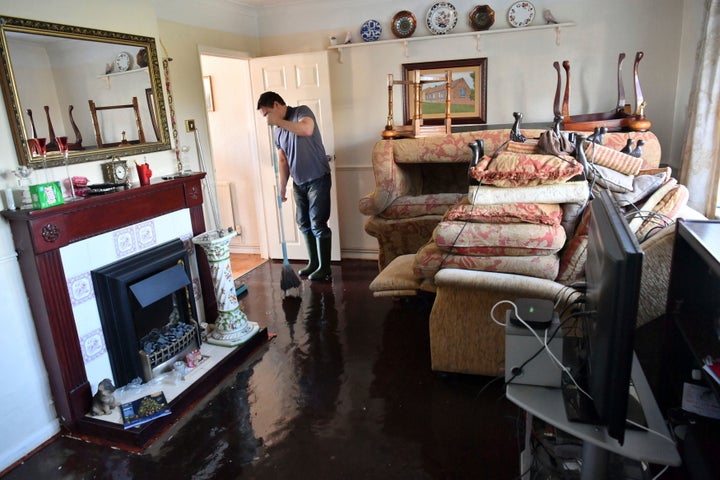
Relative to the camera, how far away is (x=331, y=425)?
2.29 metres

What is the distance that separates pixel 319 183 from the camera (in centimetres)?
414

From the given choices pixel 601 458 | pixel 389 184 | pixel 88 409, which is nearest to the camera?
pixel 601 458

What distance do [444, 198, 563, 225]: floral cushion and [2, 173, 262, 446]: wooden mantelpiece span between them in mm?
1680

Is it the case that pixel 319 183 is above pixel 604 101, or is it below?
below

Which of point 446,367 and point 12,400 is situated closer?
point 12,400

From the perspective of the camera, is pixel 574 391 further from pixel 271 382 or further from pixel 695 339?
pixel 271 382

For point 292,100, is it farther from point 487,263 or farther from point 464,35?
point 487,263

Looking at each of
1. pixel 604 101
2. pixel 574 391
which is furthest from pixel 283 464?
pixel 604 101

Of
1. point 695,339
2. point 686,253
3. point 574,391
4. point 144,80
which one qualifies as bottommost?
point 574,391

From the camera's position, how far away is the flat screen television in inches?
39.9

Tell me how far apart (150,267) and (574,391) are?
219 cm

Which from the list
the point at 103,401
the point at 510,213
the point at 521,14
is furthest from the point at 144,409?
the point at 521,14

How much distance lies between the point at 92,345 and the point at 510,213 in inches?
84.9

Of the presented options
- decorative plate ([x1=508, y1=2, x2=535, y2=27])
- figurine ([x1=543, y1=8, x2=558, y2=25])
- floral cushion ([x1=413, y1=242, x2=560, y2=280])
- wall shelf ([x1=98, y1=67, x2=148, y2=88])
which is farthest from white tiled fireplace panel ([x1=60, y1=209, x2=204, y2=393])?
figurine ([x1=543, y1=8, x2=558, y2=25])
